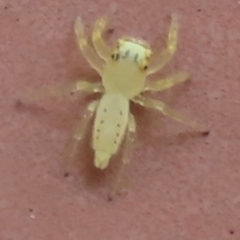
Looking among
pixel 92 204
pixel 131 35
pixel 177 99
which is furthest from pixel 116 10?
pixel 92 204

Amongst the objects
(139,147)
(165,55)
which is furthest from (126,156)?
(165,55)

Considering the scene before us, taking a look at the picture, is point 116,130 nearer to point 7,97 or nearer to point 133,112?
point 133,112

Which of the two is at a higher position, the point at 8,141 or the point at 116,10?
the point at 116,10

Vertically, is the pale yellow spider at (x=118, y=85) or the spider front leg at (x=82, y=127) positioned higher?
the pale yellow spider at (x=118, y=85)

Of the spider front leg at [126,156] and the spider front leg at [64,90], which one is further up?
the spider front leg at [64,90]
